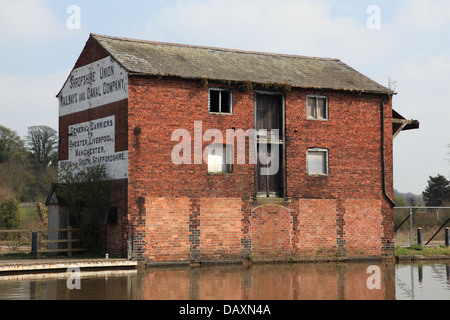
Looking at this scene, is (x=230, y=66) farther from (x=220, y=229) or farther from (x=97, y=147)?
(x=220, y=229)

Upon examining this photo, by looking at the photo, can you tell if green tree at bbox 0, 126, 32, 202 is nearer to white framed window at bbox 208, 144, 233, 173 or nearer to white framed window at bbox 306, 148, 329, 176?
white framed window at bbox 208, 144, 233, 173

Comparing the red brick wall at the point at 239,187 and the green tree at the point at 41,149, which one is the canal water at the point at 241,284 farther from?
the green tree at the point at 41,149

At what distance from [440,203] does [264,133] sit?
1543 inches

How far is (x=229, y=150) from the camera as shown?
2688cm

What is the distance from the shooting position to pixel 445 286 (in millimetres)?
18344

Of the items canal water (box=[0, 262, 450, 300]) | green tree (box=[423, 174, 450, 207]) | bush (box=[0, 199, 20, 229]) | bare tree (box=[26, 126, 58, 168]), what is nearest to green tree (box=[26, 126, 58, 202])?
bare tree (box=[26, 126, 58, 168])

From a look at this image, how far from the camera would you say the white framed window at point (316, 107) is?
28453mm

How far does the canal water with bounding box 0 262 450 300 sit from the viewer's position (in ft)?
53.1

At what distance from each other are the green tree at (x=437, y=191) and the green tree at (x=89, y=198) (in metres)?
42.5

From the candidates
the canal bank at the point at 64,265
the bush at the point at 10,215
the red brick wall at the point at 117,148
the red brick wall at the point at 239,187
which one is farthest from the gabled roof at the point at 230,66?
the bush at the point at 10,215

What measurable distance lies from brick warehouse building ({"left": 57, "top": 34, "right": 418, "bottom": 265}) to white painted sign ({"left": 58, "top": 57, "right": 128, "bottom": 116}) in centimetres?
5
